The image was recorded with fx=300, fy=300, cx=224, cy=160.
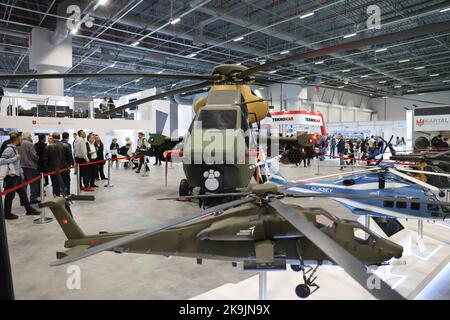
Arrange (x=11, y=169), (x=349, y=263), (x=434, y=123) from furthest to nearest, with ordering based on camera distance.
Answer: (x=434, y=123) → (x=11, y=169) → (x=349, y=263)

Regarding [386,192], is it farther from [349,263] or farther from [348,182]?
[349,263]

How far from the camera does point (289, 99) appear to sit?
25844 mm

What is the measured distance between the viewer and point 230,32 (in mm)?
15539

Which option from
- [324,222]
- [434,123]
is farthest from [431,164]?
[434,123]

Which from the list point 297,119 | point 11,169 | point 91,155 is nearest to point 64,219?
point 11,169

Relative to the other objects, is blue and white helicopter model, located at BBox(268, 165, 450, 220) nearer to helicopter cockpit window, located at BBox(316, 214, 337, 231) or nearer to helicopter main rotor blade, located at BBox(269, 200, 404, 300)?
helicopter cockpit window, located at BBox(316, 214, 337, 231)

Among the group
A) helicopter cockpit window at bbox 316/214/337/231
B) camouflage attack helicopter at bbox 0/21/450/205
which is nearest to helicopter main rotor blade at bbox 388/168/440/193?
helicopter cockpit window at bbox 316/214/337/231

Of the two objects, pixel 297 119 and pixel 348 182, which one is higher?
pixel 297 119

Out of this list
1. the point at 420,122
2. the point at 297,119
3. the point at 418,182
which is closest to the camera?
the point at 418,182

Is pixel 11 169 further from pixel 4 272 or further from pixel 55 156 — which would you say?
pixel 4 272

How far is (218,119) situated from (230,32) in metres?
12.0

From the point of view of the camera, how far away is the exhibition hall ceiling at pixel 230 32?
38.9 ft

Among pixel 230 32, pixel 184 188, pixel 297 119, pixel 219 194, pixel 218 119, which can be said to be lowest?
pixel 184 188

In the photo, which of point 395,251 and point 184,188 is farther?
point 184,188
